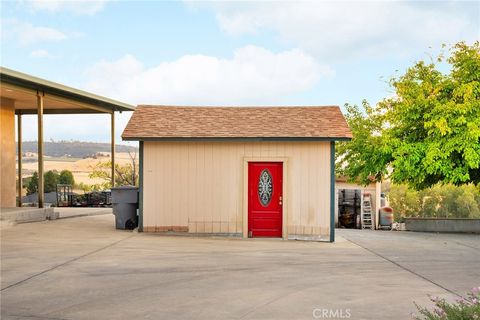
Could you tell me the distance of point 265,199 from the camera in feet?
52.6

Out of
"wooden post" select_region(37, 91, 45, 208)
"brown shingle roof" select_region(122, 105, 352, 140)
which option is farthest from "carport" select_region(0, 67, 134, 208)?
"brown shingle roof" select_region(122, 105, 352, 140)

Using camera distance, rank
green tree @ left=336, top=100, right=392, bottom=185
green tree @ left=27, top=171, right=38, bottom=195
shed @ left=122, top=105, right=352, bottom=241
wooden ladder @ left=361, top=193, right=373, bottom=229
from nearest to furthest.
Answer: shed @ left=122, top=105, right=352, bottom=241
green tree @ left=336, top=100, right=392, bottom=185
wooden ladder @ left=361, top=193, right=373, bottom=229
green tree @ left=27, top=171, right=38, bottom=195

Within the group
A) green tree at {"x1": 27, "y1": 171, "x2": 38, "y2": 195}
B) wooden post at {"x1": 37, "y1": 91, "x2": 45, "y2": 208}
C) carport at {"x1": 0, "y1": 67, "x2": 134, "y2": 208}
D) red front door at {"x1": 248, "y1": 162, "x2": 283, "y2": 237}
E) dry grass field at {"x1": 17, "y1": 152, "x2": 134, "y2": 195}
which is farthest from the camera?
dry grass field at {"x1": 17, "y1": 152, "x2": 134, "y2": 195}

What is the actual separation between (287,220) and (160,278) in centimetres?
703

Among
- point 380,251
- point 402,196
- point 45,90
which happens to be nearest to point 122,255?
point 380,251

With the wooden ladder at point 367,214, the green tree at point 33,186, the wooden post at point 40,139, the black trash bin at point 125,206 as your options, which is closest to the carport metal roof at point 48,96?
the wooden post at point 40,139

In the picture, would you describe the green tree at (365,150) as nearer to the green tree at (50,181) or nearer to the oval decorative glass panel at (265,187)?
the oval decorative glass panel at (265,187)

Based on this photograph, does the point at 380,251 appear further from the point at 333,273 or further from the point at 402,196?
the point at 402,196

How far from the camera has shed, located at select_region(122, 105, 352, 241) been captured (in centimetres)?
1584

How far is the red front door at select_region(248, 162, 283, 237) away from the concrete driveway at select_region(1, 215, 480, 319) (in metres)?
0.68

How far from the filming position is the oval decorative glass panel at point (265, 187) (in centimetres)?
1603

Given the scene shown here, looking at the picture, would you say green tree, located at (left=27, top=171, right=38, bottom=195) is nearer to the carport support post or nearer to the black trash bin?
the carport support post

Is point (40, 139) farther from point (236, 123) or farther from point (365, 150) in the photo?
point (365, 150)

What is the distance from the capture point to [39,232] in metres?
15.7
